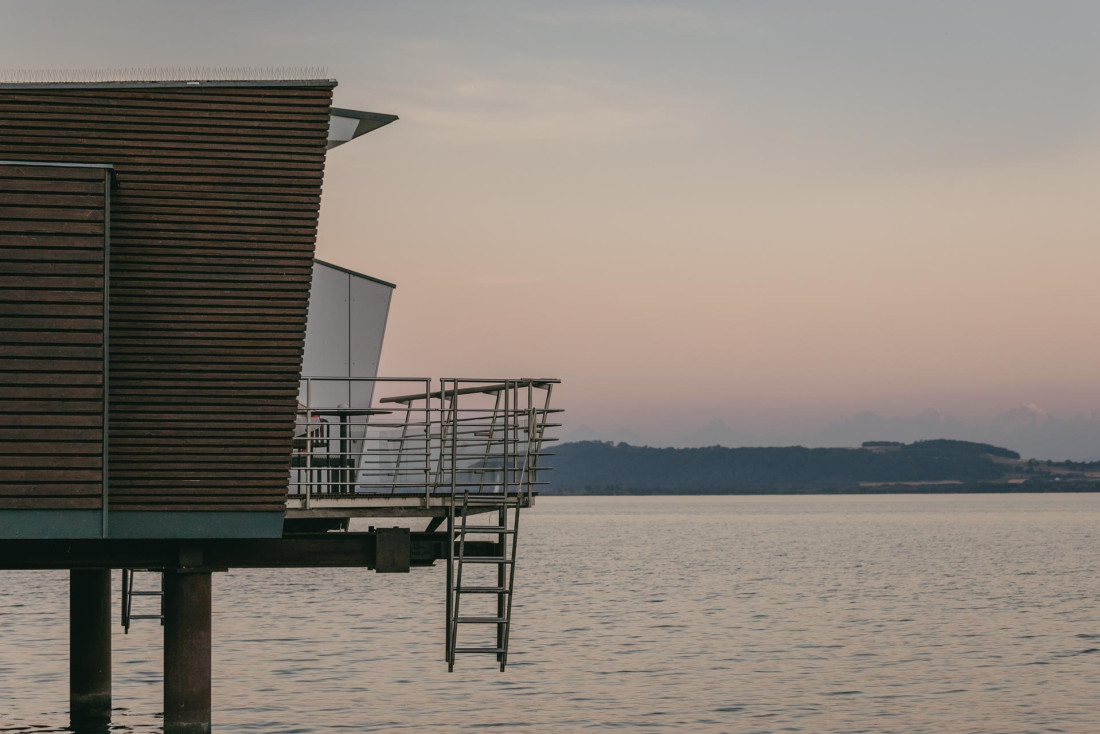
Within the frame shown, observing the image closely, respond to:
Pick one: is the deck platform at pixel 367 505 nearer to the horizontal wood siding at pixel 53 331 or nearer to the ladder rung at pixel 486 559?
the ladder rung at pixel 486 559

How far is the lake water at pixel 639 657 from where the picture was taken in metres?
26.5

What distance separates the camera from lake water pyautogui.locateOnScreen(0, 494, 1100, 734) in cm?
2645

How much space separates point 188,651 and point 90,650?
725 cm

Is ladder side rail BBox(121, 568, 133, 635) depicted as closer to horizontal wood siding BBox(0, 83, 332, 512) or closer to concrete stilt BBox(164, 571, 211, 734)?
concrete stilt BBox(164, 571, 211, 734)

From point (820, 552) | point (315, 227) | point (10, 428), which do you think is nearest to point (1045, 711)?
point (315, 227)

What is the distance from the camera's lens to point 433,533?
59.9ft

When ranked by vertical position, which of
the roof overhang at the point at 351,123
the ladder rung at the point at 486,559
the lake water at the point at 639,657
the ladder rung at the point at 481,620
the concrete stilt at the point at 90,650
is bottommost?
the lake water at the point at 639,657

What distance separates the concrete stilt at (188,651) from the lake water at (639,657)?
7719mm

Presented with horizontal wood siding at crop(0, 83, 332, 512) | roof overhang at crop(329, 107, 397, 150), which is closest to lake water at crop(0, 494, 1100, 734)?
horizontal wood siding at crop(0, 83, 332, 512)

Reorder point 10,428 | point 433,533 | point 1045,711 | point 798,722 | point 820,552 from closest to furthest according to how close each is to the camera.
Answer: point 10,428
point 433,533
point 798,722
point 1045,711
point 820,552

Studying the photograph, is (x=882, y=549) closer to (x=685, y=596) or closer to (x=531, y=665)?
(x=685, y=596)

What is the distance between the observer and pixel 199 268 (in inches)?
631

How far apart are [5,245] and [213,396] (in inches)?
111

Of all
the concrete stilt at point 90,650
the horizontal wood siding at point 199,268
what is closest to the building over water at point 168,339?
the horizontal wood siding at point 199,268
